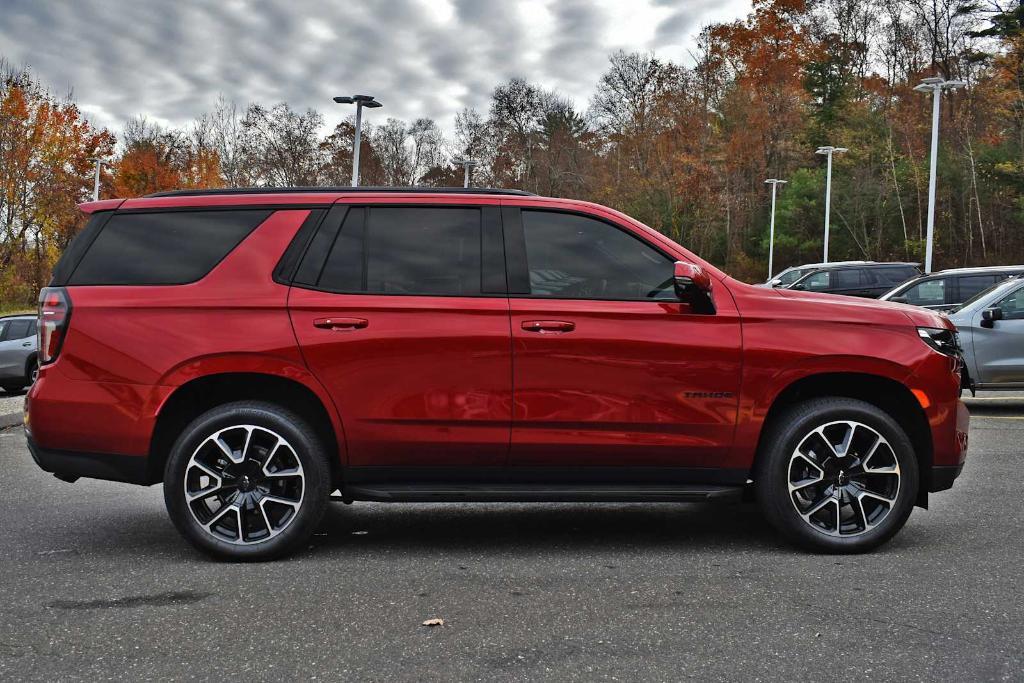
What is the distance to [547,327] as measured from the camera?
482 centimetres

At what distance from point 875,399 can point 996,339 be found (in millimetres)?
7203

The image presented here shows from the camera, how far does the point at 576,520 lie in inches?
236

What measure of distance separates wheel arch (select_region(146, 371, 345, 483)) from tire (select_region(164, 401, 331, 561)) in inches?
5.2

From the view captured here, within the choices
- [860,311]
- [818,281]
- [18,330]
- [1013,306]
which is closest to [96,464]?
[860,311]

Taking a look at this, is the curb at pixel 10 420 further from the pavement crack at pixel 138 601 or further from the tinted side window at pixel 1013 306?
the tinted side window at pixel 1013 306

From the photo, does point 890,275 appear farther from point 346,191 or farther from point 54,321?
point 54,321

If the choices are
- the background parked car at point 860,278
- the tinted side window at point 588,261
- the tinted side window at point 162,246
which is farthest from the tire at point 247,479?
the background parked car at point 860,278

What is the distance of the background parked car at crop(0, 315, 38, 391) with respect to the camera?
18.3 meters

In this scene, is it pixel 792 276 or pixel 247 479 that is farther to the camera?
pixel 792 276

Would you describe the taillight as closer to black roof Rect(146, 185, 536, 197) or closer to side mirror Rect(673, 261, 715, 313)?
black roof Rect(146, 185, 536, 197)

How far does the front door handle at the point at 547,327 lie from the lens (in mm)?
4820

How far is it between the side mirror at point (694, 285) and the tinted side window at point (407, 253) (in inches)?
39.1

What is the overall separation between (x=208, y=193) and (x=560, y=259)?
1.85 metres

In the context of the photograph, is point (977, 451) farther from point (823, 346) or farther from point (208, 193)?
point (208, 193)
